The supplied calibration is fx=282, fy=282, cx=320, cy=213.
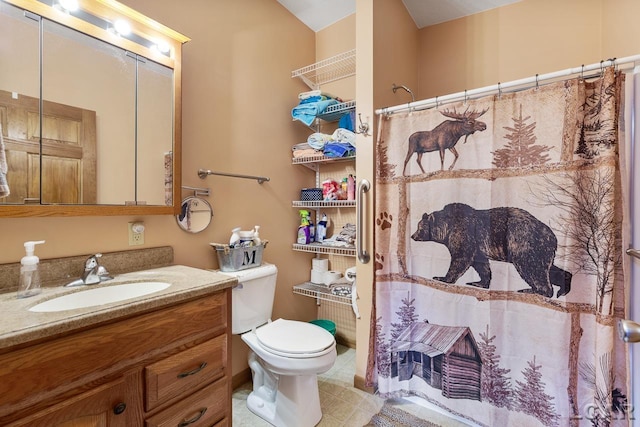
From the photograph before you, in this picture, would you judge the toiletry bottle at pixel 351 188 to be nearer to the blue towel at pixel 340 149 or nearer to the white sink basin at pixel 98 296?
the blue towel at pixel 340 149

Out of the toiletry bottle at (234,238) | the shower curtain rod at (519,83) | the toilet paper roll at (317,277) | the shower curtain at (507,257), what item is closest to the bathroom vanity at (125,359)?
the toiletry bottle at (234,238)

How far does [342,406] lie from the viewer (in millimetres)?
1717

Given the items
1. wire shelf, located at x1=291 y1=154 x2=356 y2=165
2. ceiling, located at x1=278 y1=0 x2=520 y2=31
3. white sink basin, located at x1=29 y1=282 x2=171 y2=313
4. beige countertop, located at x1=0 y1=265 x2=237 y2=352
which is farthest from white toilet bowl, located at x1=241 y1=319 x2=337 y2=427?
ceiling, located at x1=278 y1=0 x2=520 y2=31

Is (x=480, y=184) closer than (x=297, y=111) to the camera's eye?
Yes

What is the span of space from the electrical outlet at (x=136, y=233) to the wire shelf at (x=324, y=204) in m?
1.12

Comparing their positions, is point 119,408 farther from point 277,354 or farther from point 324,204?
point 324,204

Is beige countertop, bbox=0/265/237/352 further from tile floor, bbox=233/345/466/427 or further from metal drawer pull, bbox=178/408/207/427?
tile floor, bbox=233/345/466/427

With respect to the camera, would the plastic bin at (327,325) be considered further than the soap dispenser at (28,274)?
Yes

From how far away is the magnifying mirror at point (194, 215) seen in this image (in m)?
1.59

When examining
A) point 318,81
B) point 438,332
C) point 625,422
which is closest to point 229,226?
point 438,332

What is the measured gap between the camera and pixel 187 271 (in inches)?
53.7

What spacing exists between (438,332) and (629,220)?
36.9 inches

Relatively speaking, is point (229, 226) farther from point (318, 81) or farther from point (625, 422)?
point (625, 422)

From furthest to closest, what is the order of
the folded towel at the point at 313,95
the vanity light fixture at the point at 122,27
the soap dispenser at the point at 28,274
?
the folded towel at the point at 313,95 < the vanity light fixture at the point at 122,27 < the soap dispenser at the point at 28,274
